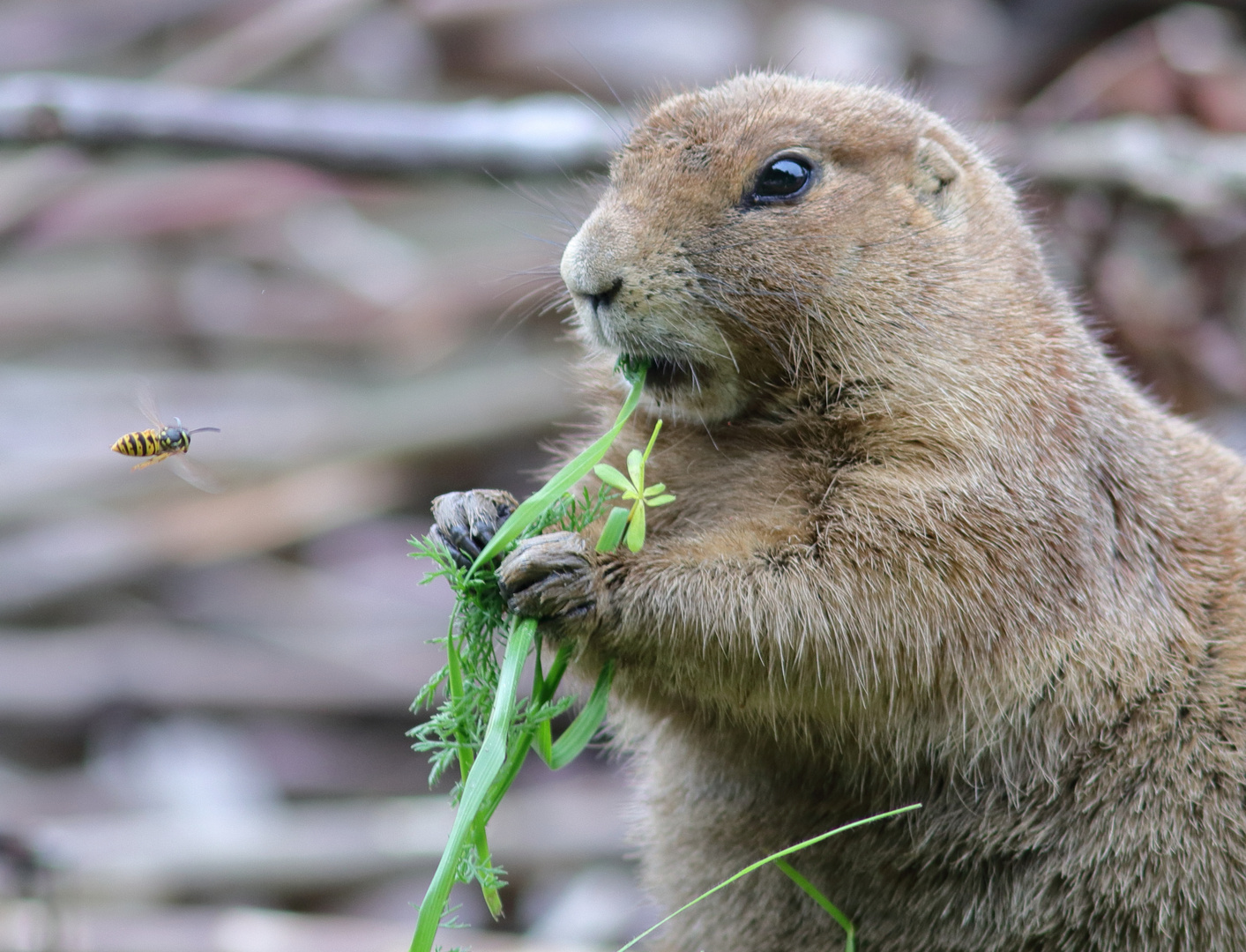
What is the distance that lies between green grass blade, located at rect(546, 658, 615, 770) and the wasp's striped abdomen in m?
1.14

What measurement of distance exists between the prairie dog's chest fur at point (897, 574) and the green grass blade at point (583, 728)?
0.09 m

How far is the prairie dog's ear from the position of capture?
3943 mm

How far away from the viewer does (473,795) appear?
2973mm

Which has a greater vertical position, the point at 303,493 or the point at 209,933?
the point at 303,493

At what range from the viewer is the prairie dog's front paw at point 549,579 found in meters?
3.13

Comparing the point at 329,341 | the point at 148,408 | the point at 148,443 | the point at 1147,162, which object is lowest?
the point at 148,443

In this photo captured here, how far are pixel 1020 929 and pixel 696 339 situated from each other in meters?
1.81

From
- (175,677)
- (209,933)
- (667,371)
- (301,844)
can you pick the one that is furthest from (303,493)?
(667,371)

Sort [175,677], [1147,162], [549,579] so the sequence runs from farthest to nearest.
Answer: [175,677]
[1147,162]
[549,579]

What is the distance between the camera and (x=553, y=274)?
14.2ft

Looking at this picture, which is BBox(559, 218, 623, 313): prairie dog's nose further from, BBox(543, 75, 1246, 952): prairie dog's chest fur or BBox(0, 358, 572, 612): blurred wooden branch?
BBox(0, 358, 572, 612): blurred wooden branch

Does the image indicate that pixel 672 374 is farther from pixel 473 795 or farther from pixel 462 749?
pixel 473 795

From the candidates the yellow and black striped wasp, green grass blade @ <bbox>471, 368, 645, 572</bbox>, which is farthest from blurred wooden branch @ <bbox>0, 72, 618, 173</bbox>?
the yellow and black striped wasp

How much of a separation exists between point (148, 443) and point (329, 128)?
12.3 feet
